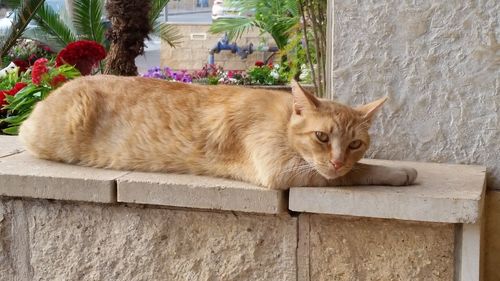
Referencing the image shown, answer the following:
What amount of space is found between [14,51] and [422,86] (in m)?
8.69

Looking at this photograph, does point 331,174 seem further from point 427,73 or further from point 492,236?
point 492,236

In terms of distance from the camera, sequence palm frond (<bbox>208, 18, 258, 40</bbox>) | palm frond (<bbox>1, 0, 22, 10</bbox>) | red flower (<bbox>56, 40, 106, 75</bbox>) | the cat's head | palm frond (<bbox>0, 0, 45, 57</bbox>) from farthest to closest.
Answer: palm frond (<bbox>208, 18, 258, 40</bbox>), palm frond (<bbox>1, 0, 22, 10</bbox>), palm frond (<bbox>0, 0, 45, 57</bbox>), red flower (<bbox>56, 40, 106, 75</bbox>), the cat's head

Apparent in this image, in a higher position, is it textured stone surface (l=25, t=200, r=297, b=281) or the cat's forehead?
the cat's forehead

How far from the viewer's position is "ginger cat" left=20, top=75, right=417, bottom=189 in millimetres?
2377

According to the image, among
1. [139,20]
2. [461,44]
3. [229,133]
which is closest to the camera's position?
[229,133]


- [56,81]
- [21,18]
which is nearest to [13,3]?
[21,18]

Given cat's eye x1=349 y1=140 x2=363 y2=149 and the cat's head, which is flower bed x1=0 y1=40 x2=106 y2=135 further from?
cat's eye x1=349 y1=140 x2=363 y2=149

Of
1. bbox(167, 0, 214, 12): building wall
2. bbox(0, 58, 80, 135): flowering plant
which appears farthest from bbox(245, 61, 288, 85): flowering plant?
bbox(167, 0, 214, 12): building wall

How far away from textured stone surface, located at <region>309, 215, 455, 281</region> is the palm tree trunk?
3865 mm

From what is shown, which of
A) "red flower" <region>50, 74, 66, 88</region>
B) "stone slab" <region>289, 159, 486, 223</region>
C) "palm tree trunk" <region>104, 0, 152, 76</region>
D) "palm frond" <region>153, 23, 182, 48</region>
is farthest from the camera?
"palm frond" <region>153, 23, 182, 48</region>

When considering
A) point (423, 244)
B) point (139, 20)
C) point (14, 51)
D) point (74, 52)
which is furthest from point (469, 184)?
point (14, 51)

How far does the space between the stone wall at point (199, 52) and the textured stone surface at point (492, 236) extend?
987 cm

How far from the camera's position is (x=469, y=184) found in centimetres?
244

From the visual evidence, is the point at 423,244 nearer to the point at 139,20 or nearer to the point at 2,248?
the point at 2,248
